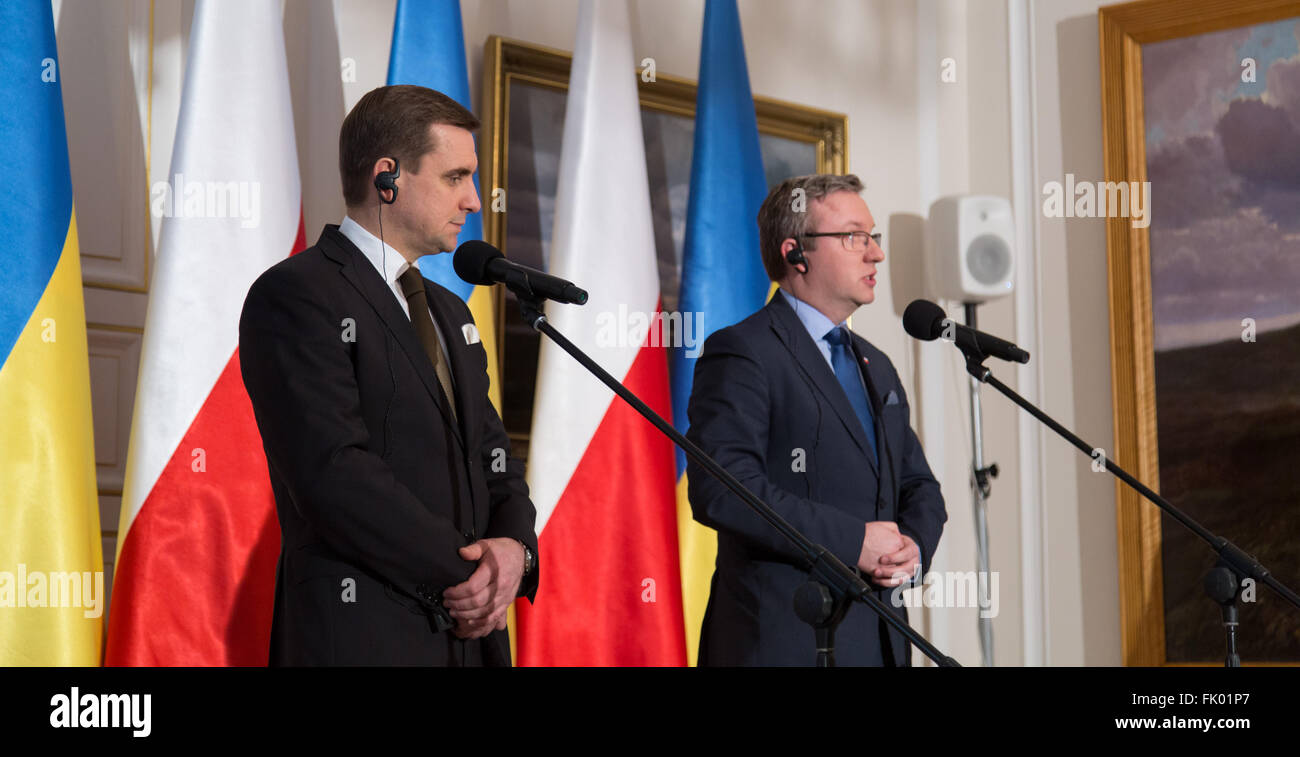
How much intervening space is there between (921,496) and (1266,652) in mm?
2527

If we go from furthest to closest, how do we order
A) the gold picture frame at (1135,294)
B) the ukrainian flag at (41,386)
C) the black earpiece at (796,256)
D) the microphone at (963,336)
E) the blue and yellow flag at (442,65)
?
1. the gold picture frame at (1135,294)
2. the blue and yellow flag at (442,65)
3. the black earpiece at (796,256)
4. the ukrainian flag at (41,386)
5. the microphone at (963,336)

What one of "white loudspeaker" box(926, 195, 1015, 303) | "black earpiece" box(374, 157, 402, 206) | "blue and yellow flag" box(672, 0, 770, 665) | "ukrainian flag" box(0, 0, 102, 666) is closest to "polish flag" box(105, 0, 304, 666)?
"ukrainian flag" box(0, 0, 102, 666)

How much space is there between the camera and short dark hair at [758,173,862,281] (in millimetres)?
2816

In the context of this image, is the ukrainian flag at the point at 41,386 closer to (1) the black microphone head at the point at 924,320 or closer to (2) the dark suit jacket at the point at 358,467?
(2) the dark suit jacket at the point at 358,467

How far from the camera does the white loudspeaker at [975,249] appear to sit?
4.83 meters

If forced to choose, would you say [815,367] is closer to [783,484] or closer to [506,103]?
[783,484]

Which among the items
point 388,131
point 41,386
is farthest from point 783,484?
point 41,386

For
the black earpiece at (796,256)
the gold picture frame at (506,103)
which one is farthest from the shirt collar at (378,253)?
the gold picture frame at (506,103)

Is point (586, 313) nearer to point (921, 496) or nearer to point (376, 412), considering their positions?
point (921, 496)

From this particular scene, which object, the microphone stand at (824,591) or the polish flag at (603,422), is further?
the polish flag at (603,422)

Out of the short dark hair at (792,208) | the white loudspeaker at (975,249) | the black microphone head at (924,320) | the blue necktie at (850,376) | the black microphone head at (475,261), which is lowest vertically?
the blue necktie at (850,376)

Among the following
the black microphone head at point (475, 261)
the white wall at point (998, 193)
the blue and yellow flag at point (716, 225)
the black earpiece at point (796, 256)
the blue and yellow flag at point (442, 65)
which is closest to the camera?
the black microphone head at point (475, 261)

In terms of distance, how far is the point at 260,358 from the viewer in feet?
6.40
